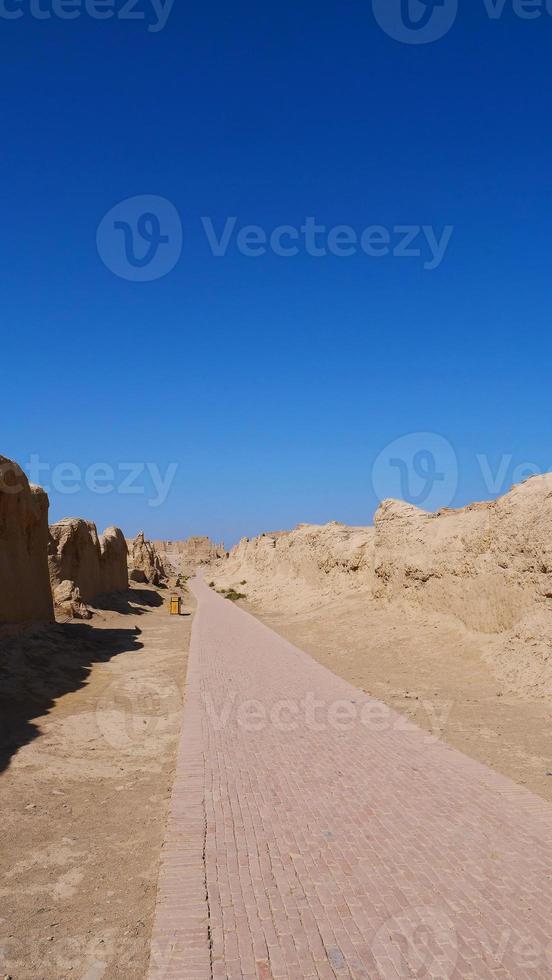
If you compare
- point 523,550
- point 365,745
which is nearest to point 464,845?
point 365,745

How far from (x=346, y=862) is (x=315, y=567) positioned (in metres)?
24.5

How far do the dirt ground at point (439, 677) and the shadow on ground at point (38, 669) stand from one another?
592 centimetres

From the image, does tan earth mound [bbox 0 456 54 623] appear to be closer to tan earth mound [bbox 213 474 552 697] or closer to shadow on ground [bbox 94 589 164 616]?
shadow on ground [bbox 94 589 164 616]

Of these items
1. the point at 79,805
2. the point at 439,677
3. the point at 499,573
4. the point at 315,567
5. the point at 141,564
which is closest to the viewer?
the point at 79,805

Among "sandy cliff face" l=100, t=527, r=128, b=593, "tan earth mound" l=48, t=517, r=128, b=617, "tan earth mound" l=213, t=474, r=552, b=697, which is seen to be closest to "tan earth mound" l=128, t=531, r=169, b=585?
"sandy cliff face" l=100, t=527, r=128, b=593

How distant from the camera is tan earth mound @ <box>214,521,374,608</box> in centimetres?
2484

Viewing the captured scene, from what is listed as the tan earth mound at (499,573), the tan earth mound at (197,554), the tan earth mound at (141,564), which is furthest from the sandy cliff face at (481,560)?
the tan earth mound at (197,554)

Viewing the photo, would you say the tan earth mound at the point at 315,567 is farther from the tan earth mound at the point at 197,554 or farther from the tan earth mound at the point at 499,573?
the tan earth mound at the point at 197,554

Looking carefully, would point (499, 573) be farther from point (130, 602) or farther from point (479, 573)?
point (130, 602)

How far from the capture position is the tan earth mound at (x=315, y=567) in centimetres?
2484

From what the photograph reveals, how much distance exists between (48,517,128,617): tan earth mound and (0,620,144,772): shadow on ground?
328cm

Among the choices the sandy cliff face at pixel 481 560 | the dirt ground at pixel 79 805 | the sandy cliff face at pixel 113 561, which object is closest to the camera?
the dirt ground at pixel 79 805

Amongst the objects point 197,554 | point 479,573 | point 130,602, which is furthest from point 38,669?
point 197,554

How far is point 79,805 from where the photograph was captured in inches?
260
